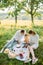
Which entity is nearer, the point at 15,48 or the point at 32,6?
the point at 15,48

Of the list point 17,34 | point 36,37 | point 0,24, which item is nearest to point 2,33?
point 0,24

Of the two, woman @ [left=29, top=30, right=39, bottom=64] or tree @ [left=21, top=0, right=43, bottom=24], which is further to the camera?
tree @ [left=21, top=0, right=43, bottom=24]

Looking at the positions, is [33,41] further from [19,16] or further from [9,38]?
[19,16]

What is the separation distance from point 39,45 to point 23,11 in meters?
0.48

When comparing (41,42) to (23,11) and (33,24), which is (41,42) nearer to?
(33,24)

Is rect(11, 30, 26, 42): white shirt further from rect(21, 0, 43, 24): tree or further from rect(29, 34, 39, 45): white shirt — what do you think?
rect(21, 0, 43, 24): tree

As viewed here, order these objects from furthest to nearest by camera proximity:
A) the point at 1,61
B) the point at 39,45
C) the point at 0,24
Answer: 1. the point at 0,24
2. the point at 39,45
3. the point at 1,61

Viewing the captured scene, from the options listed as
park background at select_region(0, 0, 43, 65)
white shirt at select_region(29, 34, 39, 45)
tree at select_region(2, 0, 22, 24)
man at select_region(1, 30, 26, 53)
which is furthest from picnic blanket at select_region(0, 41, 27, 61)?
tree at select_region(2, 0, 22, 24)

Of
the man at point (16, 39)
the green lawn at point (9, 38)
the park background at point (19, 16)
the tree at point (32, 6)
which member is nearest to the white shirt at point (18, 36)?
the man at point (16, 39)

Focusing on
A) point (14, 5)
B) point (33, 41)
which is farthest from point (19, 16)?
point (33, 41)

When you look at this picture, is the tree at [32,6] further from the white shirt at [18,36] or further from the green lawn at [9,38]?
the white shirt at [18,36]

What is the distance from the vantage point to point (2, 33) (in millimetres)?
2498

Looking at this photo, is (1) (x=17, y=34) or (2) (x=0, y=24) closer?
(1) (x=17, y=34)

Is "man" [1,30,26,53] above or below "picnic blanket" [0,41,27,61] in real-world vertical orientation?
above
